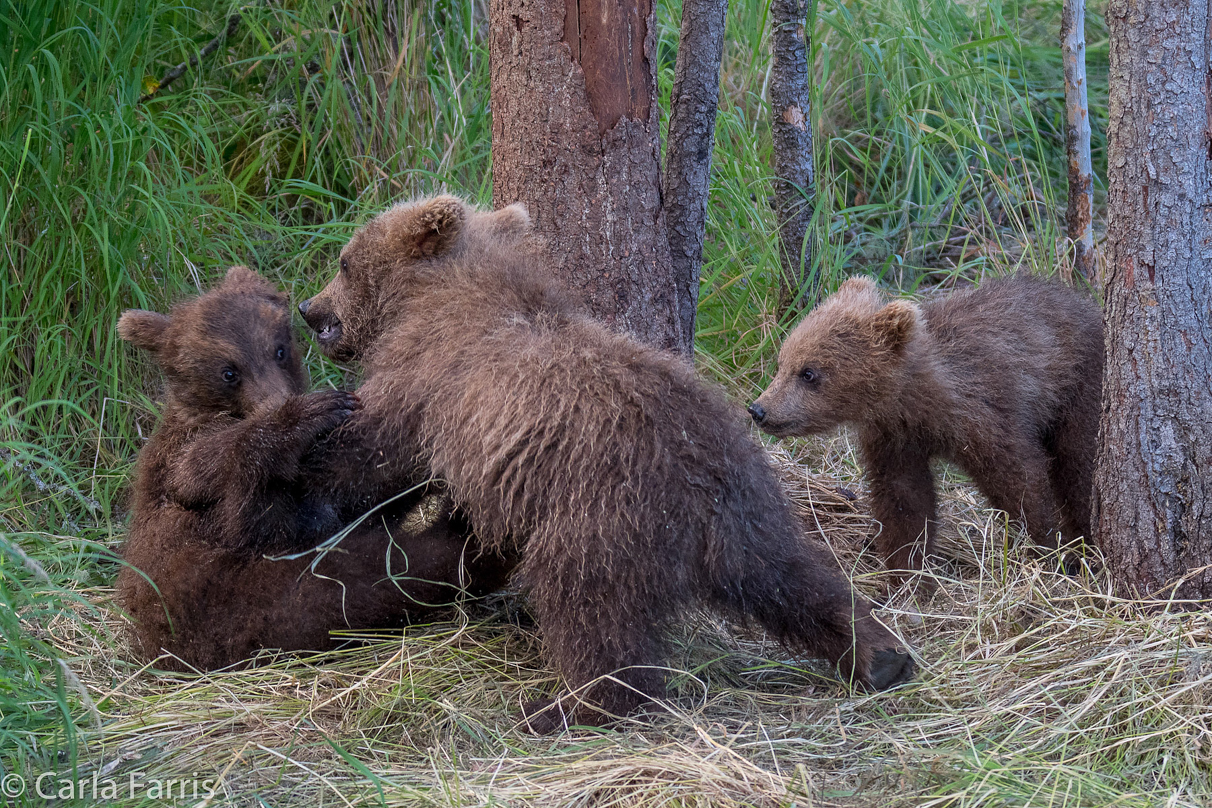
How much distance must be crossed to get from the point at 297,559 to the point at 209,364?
3.06 ft

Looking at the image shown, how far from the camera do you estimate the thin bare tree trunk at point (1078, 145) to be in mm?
5770

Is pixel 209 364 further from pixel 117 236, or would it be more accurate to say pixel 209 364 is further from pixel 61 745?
pixel 61 745

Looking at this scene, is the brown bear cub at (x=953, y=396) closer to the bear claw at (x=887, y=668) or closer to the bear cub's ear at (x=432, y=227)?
the bear claw at (x=887, y=668)

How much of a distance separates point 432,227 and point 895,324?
1.93 m

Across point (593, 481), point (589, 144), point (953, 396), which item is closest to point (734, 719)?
point (593, 481)

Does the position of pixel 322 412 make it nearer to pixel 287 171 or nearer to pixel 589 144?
pixel 589 144

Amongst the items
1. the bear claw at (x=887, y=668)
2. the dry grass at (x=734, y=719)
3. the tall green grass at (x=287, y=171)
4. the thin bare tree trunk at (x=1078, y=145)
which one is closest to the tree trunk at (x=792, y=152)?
the tall green grass at (x=287, y=171)

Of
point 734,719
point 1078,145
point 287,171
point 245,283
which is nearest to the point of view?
point 734,719

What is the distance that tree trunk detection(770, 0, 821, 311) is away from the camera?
5762 mm

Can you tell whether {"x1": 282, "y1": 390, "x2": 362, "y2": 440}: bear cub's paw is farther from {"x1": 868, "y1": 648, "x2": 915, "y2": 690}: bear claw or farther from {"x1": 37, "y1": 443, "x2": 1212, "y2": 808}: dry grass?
{"x1": 868, "y1": 648, "x2": 915, "y2": 690}: bear claw

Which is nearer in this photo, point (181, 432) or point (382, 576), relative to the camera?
point (382, 576)

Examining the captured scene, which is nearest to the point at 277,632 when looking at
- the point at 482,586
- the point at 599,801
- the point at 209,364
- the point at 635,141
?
the point at 482,586

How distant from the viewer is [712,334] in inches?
233

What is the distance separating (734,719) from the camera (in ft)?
11.1
